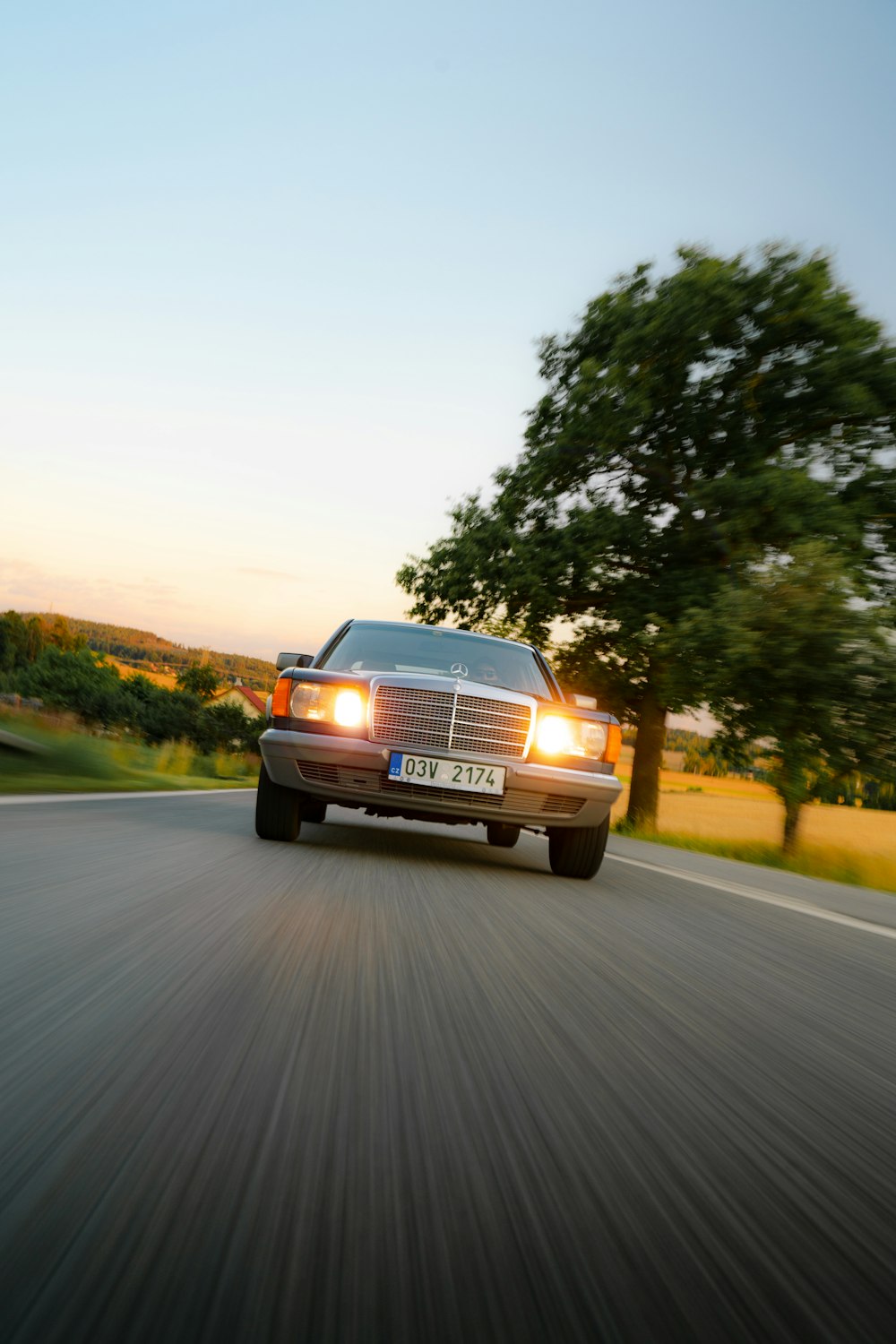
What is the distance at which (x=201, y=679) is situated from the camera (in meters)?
138

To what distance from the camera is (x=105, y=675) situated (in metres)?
121

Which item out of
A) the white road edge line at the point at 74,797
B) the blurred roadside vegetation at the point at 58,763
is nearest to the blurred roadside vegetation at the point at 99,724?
the blurred roadside vegetation at the point at 58,763

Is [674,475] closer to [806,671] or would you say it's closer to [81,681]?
[806,671]

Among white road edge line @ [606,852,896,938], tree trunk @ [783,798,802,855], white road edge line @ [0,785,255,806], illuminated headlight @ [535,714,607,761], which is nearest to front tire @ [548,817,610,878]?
illuminated headlight @ [535,714,607,761]

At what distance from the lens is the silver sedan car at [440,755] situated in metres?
6.26

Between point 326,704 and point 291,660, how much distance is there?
90cm

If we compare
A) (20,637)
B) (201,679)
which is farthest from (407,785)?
(20,637)

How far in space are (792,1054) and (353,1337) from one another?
190 cm

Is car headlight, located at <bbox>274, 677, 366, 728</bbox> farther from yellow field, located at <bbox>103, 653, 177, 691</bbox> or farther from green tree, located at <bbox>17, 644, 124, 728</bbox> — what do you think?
yellow field, located at <bbox>103, 653, 177, 691</bbox>

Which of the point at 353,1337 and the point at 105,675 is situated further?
the point at 105,675

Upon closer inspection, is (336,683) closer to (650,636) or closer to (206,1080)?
(206,1080)

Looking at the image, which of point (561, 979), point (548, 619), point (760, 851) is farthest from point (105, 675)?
point (561, 979)

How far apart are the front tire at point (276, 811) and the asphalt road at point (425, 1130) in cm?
212

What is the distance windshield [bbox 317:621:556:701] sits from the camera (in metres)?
7.20
